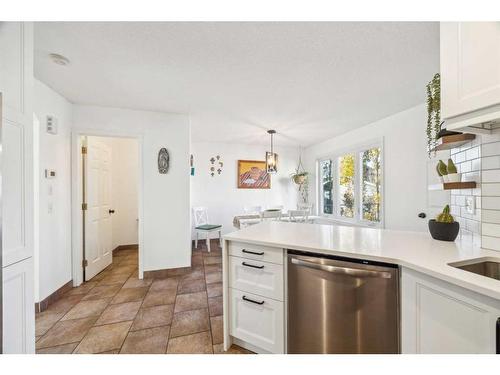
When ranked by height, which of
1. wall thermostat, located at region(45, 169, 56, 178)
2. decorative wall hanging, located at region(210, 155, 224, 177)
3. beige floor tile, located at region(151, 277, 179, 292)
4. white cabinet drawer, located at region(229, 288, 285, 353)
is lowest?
beige floor tile, located at region(151, 277, 179, 292)

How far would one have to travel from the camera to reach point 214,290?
2604mm

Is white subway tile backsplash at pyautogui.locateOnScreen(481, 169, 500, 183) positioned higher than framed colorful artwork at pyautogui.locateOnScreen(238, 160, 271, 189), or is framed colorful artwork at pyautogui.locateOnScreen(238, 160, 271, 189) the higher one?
framed colorful artwork at pyautogui.locateOnScreen(238, 160, 271, 189)

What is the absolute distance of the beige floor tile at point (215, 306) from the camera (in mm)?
2129

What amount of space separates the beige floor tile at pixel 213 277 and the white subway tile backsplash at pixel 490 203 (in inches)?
105

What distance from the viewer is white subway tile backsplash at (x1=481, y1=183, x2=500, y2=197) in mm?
1211

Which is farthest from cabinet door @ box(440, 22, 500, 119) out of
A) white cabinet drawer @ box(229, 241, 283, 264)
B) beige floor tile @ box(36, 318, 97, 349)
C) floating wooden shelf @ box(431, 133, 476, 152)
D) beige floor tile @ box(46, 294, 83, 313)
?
beige floor tile @ box(46, 294, 83, 313)

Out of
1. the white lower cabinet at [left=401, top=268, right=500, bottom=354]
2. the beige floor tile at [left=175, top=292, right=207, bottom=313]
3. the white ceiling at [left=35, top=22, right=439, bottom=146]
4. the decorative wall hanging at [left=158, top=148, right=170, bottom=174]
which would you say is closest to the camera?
the white lower cabinet at [left=401, top=268, right=500, bottom=354]

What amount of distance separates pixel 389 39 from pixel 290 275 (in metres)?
1.80

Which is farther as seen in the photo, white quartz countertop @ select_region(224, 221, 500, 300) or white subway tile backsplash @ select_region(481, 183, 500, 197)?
white subway tile backsplash @ select_region(481, 183, 500, 197)

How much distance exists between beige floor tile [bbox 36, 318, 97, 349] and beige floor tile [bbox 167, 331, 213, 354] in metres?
0.80

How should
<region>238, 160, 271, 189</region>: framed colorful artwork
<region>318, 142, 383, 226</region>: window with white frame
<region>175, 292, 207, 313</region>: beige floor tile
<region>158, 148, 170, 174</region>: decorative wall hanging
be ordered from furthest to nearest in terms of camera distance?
<region>238, 160, 271, 189</region>: framed colorful artwork
<region>318, 142, 383, 226</region>: window with white frame
<region>158, 148, 170, 174</region>: decorative wall hanging
<region>175, 292, 207, 313</region>: beige floor tile

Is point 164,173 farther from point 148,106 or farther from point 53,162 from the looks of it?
point 53,162

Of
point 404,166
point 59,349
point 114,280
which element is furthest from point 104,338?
point 404,166

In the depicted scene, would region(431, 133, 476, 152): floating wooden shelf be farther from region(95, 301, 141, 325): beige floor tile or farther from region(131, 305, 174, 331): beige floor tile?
region(95, 301, 141, 325): beige floor tile
